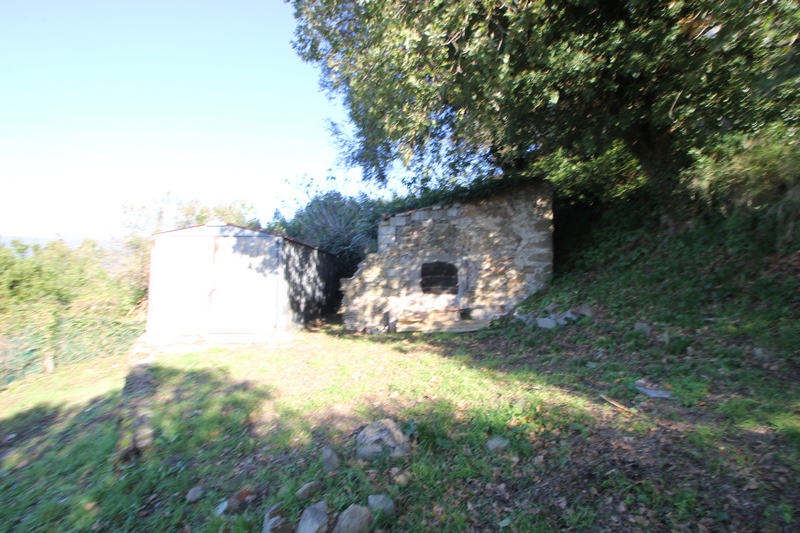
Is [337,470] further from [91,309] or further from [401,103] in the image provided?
[91,309]

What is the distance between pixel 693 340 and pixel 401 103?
564cm

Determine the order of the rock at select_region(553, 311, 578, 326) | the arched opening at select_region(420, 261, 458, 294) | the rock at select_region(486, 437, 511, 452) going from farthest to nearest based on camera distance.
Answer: the arched opening at select_region(420, 261, 458, 294) < the rock at select_region(553, 311, 578, 326) < the rock at select_region(486, 437, 511, 452)

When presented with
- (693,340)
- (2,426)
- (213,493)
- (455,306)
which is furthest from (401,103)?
(2,426)

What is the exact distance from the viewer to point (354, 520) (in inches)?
135

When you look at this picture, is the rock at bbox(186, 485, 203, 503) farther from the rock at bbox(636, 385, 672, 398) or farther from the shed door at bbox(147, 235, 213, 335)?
the shed door at bbox(147, 235, 213, 335)

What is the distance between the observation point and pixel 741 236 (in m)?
7.12

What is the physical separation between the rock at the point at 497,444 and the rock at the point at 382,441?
2.51 feet

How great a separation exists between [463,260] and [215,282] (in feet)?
19.0

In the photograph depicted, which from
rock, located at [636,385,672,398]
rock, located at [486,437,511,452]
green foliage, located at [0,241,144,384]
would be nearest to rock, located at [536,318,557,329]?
rock, located at [636,385,672,398]

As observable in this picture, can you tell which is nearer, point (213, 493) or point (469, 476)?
point (469, 476)

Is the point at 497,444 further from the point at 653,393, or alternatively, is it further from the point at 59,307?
the point at 59,307

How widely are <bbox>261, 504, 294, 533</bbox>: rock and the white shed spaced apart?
7042 mm

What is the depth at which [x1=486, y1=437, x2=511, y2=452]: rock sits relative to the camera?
418 centimetres

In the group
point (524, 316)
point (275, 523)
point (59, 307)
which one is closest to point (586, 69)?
point (524, 316)
